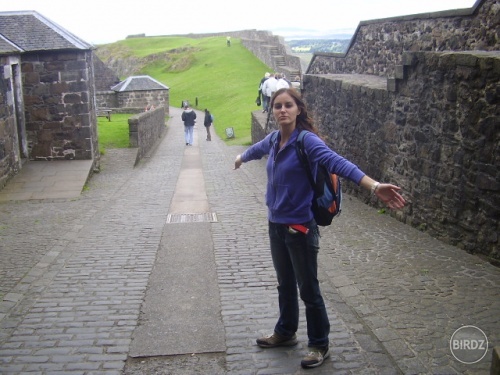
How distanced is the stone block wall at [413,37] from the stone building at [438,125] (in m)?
0.03

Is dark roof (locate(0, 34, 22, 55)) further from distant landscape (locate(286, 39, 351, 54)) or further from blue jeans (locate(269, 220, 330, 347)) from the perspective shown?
distant landscape (locate(286, 39, 351, 54))

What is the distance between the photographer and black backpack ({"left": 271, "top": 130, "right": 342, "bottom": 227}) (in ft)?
15.4

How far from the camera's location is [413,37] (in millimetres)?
14477

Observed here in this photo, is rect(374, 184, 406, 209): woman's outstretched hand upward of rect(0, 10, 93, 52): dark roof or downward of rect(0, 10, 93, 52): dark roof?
downward

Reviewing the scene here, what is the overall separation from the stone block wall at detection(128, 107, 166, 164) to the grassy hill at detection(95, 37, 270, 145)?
3.64m

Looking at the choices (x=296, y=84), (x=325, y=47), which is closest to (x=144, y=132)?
(x=296, y=84)

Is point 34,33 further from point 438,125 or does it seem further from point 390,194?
point 390,194

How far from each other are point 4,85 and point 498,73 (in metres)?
11.1

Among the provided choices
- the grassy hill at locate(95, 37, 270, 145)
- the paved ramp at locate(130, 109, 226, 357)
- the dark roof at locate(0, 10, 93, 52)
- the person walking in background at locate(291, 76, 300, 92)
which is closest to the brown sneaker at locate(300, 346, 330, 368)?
the paved ramp at locate(130, 109, 226, 357)

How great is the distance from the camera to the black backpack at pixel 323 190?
4684 millimetres

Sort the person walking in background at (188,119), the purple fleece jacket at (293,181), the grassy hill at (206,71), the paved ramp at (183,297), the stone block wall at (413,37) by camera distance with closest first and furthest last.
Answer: the purple fleece jacket at (293,181) → the paved ramp at (183,297) → the stone block wall at (413,37) → the person walking in background at (188,119) → the grassy hill at (206,71)

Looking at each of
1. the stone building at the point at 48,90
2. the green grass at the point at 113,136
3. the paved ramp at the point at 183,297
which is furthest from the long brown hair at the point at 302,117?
the green grass at the point at 113,136

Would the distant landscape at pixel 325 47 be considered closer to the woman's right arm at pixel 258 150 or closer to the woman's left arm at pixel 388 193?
the woman's right arm at pixel 258 150

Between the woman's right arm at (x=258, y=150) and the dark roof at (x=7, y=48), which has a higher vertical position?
the dark roof at (x=7, y=48)
